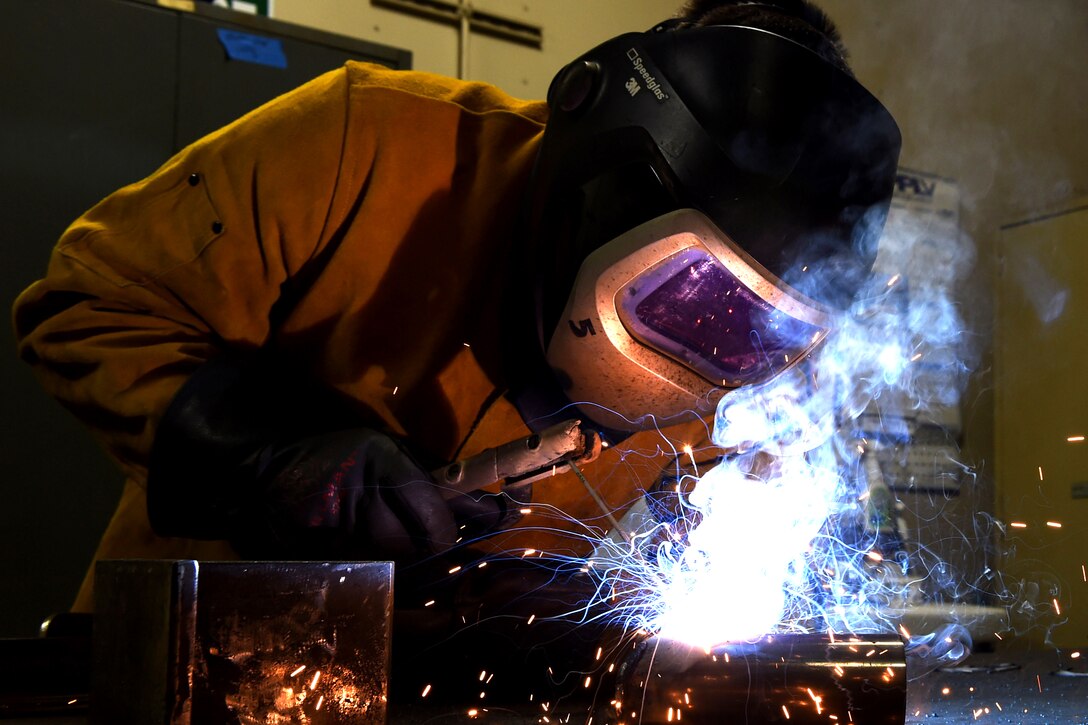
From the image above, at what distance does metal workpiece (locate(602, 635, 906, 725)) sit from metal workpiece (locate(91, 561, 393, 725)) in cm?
23

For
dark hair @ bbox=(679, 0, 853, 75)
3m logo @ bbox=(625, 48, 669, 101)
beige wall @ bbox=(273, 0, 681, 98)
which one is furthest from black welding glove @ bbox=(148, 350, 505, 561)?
beige wall @ bbox=(273, 0, 681, 98)

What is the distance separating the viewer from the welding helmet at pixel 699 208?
105cm

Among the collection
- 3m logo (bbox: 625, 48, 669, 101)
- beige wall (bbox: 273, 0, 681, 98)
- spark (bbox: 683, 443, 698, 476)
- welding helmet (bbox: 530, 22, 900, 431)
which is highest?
beige wall (bbox: 273, 0, 681, 98)

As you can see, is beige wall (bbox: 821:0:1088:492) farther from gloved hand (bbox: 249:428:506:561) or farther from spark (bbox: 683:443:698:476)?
gloved hand (bbox: 249:428:506:561)

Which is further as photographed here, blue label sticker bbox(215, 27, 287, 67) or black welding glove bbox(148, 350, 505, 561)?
blue label sticker bbox(215, 27, 287, 67)

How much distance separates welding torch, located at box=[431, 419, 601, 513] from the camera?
1084 millimetres

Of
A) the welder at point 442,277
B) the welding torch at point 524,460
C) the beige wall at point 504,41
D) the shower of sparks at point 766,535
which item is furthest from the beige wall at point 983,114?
the welding torch at point 524,460

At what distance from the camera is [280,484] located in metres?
1.07

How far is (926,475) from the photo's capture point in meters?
3.55

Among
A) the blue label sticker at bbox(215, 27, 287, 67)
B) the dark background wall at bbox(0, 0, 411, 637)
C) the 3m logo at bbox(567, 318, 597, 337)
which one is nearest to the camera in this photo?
the 3m logo at bbox(567, 318, 597, 337)

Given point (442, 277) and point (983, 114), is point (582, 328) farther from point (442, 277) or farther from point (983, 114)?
point (983, 114)

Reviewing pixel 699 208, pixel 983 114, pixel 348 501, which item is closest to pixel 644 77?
pixel 699 208

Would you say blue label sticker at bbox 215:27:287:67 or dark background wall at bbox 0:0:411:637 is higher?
blue label sticker at bbox 215:27:287:67

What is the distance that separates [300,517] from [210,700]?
376mm
